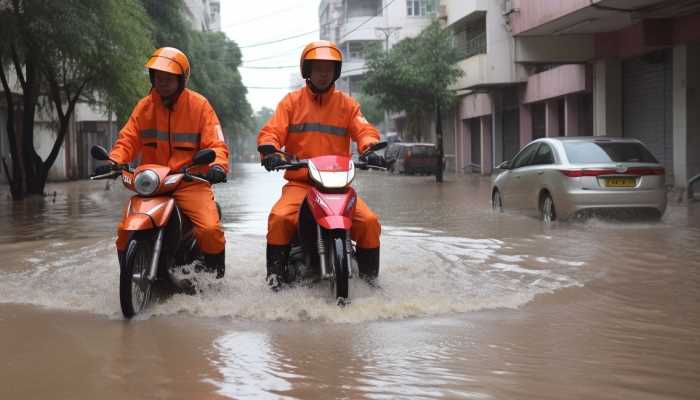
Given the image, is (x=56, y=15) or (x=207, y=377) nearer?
(x=207, y=377)

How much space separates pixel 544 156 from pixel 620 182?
1.38 metres

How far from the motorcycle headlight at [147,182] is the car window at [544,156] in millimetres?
8340

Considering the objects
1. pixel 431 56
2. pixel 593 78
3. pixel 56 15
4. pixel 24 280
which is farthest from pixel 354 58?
pixel 24 280

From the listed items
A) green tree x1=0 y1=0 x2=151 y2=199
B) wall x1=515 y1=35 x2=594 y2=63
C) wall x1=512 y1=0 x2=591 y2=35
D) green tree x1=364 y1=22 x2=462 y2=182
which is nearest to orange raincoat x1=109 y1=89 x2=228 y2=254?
green tree x1=0 y1=0 x2=151 y2=199

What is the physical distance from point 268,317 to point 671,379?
8.57 feet

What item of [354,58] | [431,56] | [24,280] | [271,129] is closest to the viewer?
[271,129]

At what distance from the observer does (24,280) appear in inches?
305

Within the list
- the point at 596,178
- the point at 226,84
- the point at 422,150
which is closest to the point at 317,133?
the point at 596,178

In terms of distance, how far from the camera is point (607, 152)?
504 inches

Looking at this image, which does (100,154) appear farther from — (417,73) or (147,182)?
(417,73)

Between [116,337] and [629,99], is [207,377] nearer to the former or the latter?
[116,337]

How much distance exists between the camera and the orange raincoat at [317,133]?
6398 mm

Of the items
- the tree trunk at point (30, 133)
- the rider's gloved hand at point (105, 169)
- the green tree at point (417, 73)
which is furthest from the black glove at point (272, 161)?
the green tree at point (417, 73)

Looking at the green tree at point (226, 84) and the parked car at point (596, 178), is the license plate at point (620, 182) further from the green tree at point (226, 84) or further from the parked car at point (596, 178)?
the green tree at point (226, 84)
